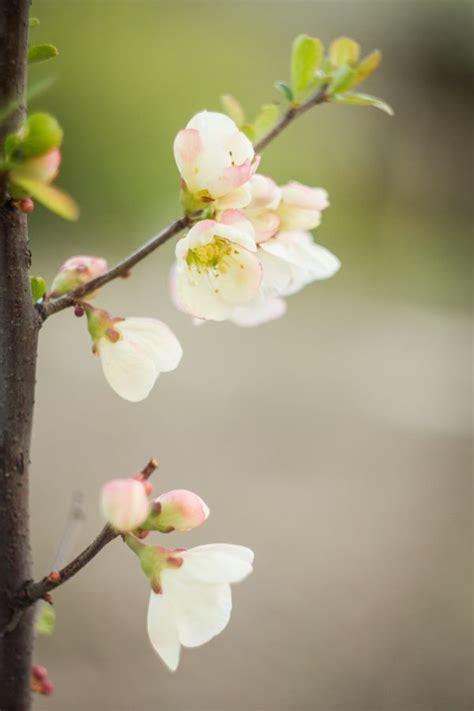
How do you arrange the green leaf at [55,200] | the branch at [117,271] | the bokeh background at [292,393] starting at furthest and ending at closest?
the bokeh background at [292,393]
the branch at [117,271]
the green leaf at [55,200]

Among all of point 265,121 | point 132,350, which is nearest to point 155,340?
point 132,350

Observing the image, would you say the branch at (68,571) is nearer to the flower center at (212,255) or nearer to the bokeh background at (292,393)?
the flower center at (212,255)

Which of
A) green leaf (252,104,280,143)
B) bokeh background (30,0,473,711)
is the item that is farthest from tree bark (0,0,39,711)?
bokeh background (30,0,473,711)

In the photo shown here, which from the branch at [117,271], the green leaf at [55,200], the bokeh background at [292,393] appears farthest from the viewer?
the bokeh background at [292,393]

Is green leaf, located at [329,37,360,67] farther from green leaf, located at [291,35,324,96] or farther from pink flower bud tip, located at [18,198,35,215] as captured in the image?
pink flower bud tip, located at [18,198,35,215]

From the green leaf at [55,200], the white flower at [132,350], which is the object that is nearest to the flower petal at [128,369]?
the white flower at [132,350]

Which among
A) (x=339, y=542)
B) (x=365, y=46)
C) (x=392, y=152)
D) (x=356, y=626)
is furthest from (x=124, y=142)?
(x=356, y=626)
